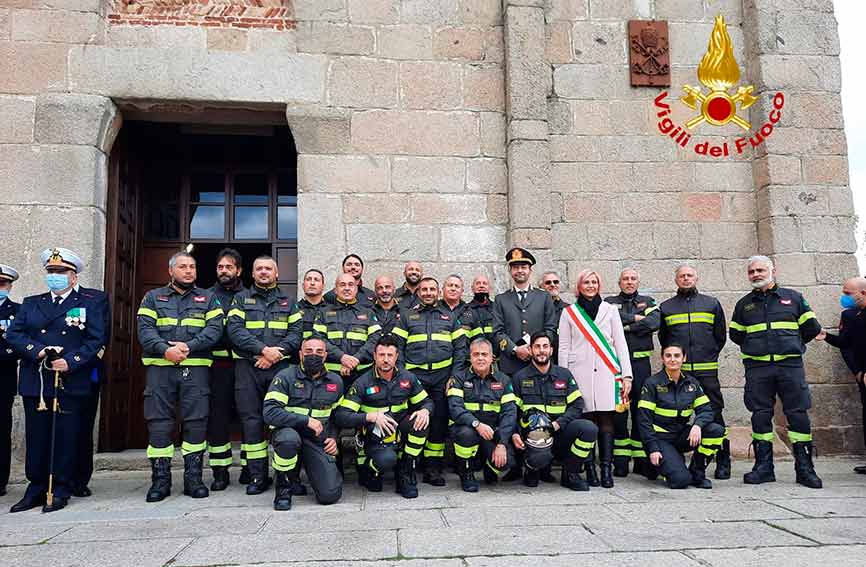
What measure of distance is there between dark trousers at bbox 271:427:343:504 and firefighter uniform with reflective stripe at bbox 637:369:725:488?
259cm

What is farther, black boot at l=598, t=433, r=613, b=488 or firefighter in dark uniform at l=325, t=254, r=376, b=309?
firefighter in dark uniform at l=325, t=254, r=376, b=309

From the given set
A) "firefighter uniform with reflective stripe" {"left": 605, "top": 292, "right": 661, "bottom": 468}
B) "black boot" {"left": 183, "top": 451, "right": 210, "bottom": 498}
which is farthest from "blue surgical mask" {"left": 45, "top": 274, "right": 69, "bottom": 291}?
"firefighter uniform with reflective stripe" {"left": 605, "top": 292, "right": 661, "bottom": 468}

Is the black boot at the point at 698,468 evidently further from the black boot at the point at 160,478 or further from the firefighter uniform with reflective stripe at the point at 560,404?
the black boot at the point at 160,478

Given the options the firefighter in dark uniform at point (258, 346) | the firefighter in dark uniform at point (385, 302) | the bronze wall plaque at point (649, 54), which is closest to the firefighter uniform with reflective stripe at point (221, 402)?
the firefighter in dark uniform at point (258, 346)

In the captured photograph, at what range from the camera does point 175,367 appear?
5.14m

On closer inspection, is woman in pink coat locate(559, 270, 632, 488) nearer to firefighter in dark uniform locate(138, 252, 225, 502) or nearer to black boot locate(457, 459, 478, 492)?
black boot locate(457, 459, 478, 492)

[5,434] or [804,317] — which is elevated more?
[804,317]

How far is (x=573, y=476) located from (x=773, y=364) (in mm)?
1968

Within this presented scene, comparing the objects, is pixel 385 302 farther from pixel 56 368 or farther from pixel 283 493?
pixel 56 368

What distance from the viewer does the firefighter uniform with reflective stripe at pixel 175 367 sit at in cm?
505

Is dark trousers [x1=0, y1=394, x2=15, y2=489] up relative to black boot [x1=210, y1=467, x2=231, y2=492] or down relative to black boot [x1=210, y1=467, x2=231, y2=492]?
up

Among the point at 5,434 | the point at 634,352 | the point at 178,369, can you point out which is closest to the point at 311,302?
the point at 178,369

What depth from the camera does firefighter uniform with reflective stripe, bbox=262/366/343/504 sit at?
4781 millimetres

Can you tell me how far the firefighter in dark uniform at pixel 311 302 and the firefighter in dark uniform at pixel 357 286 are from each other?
9 centimetres
